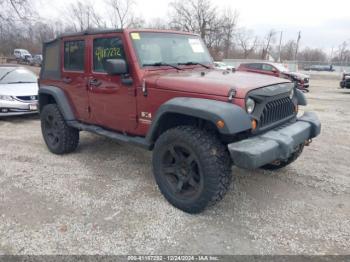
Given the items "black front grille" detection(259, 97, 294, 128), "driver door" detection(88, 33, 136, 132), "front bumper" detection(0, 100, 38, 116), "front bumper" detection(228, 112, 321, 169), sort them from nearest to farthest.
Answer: "front bumper" detection(228, 112, 321, 169), "black front grille" detection(259, 97, 294, 128), "driver door" detection(88, 33, 136, 132), "front bumper" detection(0, 100, 38, 116)

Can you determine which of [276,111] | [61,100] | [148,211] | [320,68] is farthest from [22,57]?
[276,111]

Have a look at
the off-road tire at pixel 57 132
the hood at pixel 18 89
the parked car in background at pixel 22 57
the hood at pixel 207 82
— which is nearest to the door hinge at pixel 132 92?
the hood at pixel 207 82

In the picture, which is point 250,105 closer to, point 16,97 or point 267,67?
point 16,97

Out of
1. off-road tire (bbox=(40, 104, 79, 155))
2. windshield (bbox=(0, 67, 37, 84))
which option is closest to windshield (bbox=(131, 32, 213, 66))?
off-road tire (bbox=(40, 104, 79, 155))

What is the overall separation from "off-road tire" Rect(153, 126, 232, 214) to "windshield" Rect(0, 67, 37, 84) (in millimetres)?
6999

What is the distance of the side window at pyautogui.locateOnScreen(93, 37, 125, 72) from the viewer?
3.90m

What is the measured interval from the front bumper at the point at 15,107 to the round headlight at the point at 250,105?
255 inches

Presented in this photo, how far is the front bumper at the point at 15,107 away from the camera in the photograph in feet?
25.1

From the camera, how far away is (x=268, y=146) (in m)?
2.87

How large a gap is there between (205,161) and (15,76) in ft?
25.8

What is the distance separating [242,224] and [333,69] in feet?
160

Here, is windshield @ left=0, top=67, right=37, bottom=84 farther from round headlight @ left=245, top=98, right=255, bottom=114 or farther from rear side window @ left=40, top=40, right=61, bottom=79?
round headlight @ left=245, top=98, right=255, bottom=114

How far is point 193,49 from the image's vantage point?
14.6 ft

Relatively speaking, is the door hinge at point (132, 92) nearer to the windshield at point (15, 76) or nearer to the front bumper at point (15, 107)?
the front bumper at point (15, 107)
